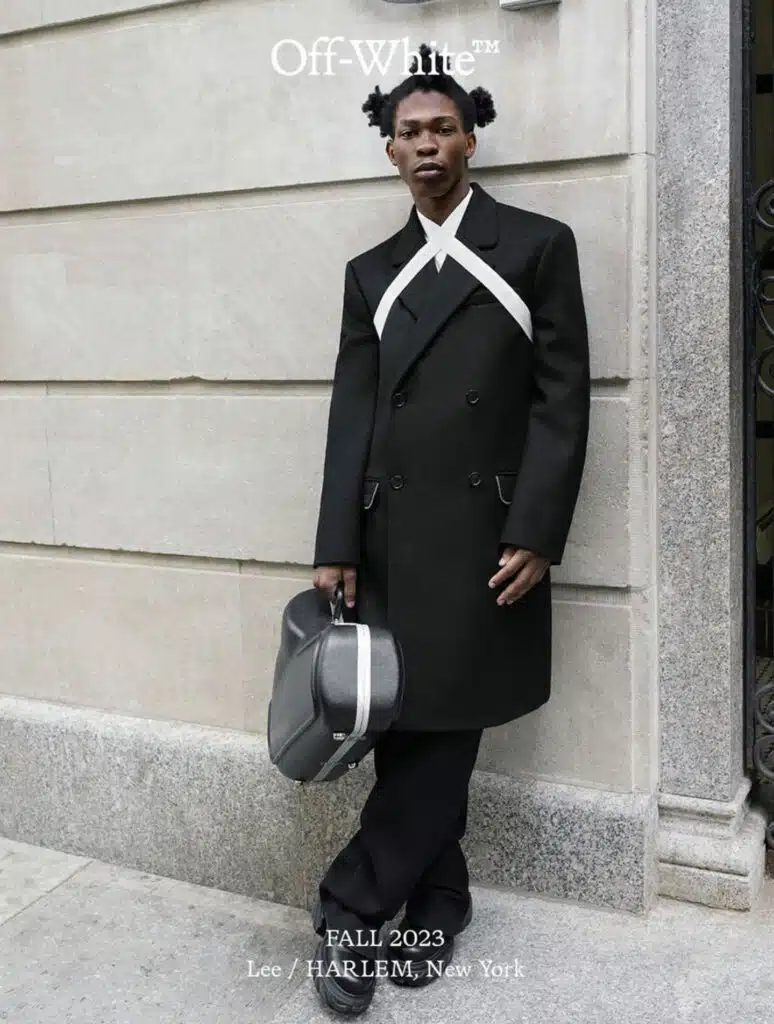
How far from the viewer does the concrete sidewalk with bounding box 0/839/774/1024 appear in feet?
11.3

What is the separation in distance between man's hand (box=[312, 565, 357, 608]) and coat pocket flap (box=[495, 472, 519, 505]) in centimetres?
50

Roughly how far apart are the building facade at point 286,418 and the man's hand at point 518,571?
503 mm

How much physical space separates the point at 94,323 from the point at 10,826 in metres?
2.07

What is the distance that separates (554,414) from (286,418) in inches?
47.2

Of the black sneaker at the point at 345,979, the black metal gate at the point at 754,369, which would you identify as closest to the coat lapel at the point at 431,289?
the black metal gate at the point at 754,369

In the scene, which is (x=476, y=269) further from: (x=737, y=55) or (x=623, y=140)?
(x=737, y=55)

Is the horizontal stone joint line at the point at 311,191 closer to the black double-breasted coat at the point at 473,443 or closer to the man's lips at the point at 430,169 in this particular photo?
the black double-breasted coat at the point at 473,443

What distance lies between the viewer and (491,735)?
4.05 m

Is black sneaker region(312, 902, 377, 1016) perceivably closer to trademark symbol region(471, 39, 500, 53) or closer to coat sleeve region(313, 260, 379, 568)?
coat sleeve region(313, 260, 379, 568)

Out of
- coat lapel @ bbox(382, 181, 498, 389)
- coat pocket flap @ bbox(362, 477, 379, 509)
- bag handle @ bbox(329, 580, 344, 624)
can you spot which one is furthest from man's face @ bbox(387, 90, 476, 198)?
bag handle @ bbox(329, 580, 344, 624)

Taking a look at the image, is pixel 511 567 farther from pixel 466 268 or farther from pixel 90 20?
pixel 90 20

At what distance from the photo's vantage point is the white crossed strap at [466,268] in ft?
11.1

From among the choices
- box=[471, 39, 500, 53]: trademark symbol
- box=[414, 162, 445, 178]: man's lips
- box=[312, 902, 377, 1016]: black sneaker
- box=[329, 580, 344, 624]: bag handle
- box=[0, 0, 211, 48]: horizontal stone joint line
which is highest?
box=[0, 0, 211, 48]: horizontal stone joint line

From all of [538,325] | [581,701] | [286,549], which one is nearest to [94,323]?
[286,549]
